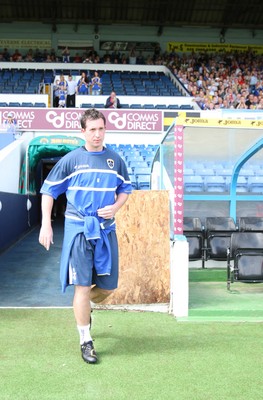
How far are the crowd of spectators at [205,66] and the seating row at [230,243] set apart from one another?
44.8ft

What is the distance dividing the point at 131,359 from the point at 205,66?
1023 inches

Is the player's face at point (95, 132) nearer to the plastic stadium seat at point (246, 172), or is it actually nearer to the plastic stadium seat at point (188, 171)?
the plastic stadium seat at point (188, 171)

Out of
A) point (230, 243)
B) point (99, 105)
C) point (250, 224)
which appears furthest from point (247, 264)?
point (99, 105)

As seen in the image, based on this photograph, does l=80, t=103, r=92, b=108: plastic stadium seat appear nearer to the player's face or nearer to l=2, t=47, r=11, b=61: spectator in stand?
l=2, t=47, r=11, b=61: spectator in stand

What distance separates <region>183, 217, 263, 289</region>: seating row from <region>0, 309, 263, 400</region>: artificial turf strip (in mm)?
1714

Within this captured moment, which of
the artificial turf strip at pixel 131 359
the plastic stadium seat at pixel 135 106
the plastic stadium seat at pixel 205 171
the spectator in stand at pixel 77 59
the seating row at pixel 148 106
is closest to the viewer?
the artificial turf strip at pixel 131 359

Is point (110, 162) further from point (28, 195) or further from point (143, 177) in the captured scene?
point (28, 195)

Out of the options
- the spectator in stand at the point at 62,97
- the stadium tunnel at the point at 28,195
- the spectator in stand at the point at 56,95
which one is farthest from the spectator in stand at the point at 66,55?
the stadium tunnel at the point at 28,195

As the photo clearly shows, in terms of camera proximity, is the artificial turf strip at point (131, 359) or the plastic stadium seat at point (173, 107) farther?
the plastic stadium seat at point (173, 107)

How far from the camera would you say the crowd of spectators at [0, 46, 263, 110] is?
78.4ft

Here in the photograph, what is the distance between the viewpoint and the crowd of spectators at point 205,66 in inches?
941

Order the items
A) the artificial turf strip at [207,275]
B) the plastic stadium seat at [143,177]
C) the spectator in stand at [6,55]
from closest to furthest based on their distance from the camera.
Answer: the artificial turf strip at [207,275], the plastic stadium seat at [143,177], the spectator in stand at [6,55]

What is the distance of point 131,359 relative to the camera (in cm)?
434

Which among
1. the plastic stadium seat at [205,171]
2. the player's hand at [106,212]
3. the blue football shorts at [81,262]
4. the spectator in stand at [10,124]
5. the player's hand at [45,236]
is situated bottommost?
the blue football shorts at [81,262]
